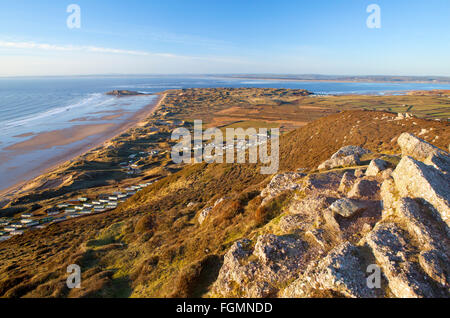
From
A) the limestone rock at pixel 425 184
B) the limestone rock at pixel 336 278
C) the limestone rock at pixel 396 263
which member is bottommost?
the limestone rock at pixel 336 278

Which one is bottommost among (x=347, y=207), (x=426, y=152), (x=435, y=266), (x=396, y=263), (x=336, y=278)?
(x=336, y=278)

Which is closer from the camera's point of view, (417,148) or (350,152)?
(417,148)

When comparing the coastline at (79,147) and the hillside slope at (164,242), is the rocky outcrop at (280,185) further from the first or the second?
the coastline at (79,147)

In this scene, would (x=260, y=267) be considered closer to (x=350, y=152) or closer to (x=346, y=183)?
(x=346, y=183)

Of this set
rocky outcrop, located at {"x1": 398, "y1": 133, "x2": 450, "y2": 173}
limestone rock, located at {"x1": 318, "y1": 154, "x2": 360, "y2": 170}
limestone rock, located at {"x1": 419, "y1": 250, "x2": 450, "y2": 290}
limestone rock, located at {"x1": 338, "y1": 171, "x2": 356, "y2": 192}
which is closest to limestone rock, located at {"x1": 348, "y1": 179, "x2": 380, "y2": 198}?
limestone rock, located at {"x1": 338, "y1": 171, "x2": 356, "y2": 192}

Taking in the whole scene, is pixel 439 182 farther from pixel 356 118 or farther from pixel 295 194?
pixel 356 118

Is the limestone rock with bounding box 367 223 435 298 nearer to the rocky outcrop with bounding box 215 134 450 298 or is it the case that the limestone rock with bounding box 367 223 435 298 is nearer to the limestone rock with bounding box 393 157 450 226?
Answer: the rocky outcrop with bounding box 215 134 450 298

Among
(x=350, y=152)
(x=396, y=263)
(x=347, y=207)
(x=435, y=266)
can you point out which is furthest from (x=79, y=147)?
(x=435, y=266)

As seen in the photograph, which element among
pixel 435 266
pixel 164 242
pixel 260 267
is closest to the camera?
pixel 435 266

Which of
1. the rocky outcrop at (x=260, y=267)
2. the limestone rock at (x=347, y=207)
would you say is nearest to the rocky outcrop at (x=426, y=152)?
the limestone rock at (x=347, y=207)
